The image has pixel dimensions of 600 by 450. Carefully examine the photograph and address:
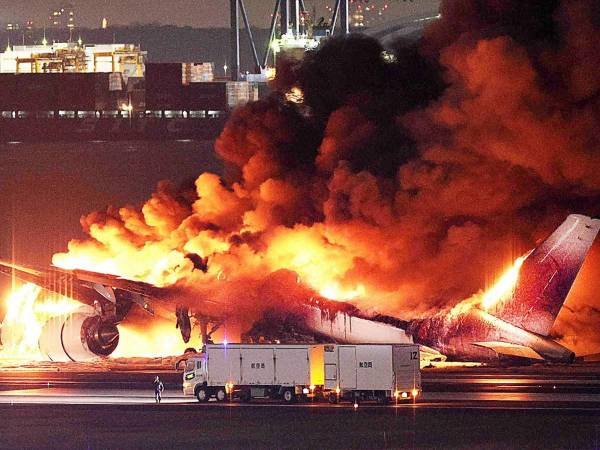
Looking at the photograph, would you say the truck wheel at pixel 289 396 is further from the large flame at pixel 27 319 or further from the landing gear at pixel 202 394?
the large flame at pixel 27 319

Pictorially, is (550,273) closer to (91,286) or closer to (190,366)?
(190,366)

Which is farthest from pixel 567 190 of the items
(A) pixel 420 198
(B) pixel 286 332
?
(B) pixel 286 332

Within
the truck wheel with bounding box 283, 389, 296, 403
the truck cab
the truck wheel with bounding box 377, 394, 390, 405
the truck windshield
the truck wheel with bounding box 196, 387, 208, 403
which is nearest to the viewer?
the truck wheel with bounding box 377, 394, 390, 405

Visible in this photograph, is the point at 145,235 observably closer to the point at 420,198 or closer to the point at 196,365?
the point at 420,198

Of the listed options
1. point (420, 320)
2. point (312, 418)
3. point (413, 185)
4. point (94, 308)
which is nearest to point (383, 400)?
point (312, 418)

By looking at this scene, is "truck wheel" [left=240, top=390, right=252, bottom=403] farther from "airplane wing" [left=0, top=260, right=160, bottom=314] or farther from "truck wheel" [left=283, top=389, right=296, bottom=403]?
"airplane wing" [left=0, top=260, right=160, bottom=314]

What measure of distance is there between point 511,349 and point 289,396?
50.7 ft

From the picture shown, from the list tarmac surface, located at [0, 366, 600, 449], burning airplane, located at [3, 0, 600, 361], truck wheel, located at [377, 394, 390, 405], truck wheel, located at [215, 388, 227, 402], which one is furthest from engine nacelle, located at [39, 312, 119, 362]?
truck wheel, located at [377, 394, 390, 405]

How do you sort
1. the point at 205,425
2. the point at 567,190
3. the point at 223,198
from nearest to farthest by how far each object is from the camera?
the point at 205,425 < the point at 567,190 < the point at 223,198

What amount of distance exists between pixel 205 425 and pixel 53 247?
371 ft

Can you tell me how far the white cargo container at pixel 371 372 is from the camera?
5562cm

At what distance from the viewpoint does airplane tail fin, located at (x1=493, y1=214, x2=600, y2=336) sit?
217 ft

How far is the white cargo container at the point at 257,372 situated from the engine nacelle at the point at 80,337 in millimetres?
20959

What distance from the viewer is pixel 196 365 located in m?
58.6
